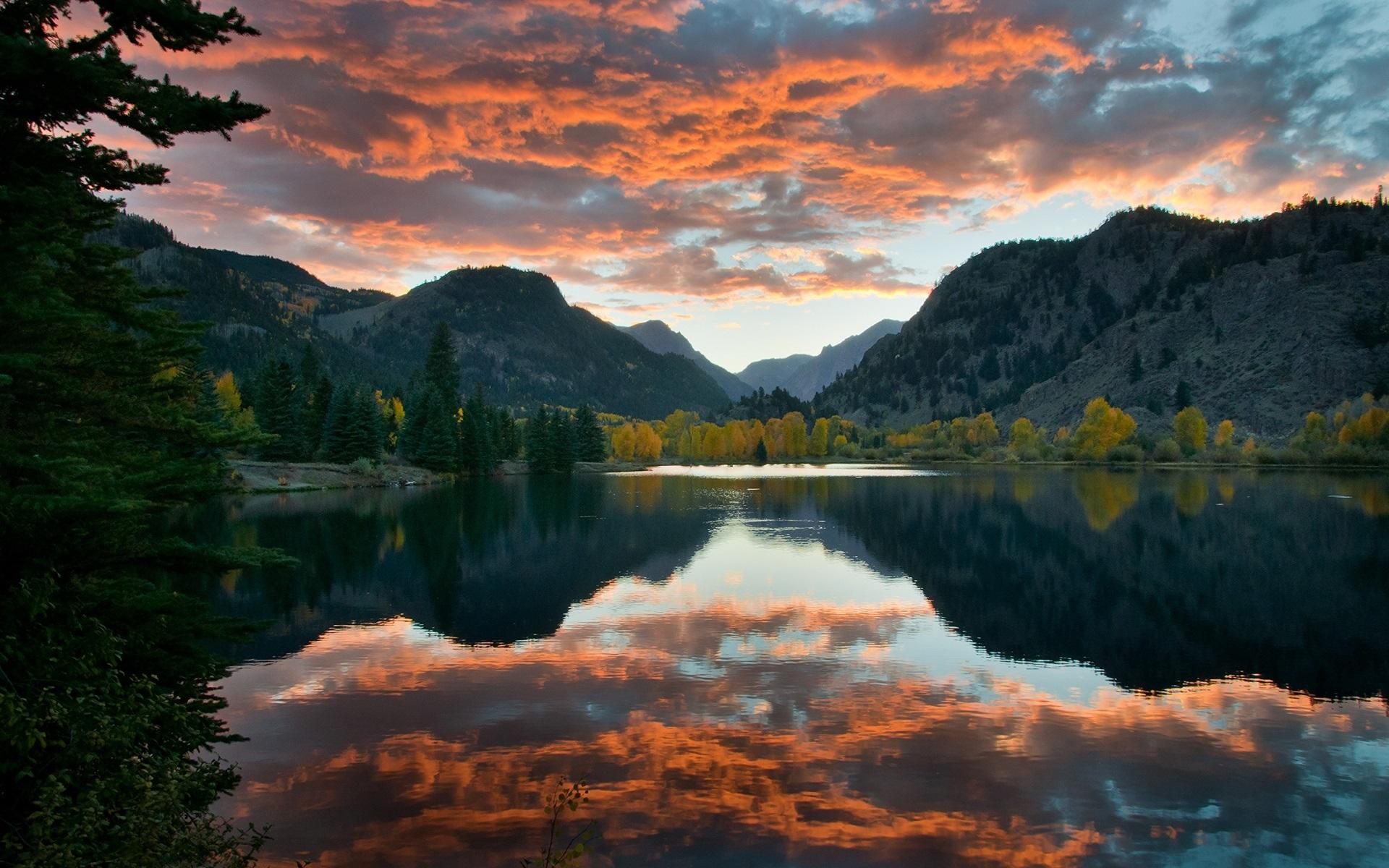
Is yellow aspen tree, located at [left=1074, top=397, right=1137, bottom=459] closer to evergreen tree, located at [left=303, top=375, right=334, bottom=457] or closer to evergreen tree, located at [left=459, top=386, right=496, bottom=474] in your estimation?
evergreen tree, located at [left=459, top=386, right=496, bottom=474]

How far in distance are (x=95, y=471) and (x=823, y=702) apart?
50.3ft

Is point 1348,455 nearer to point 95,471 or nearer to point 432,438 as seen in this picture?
point 432,438

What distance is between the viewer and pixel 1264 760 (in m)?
15.8

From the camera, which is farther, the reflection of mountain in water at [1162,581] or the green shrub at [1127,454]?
the green shrub at [1127,454]

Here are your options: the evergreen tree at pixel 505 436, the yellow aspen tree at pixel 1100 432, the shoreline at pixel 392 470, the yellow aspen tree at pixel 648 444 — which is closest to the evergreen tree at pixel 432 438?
the shoreline at pixel 392 470

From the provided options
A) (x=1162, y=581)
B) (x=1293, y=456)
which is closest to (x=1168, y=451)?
(x=1293, y=456)

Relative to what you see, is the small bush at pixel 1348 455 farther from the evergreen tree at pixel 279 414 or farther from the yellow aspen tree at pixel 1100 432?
the evergreen tree at pixel 279 414

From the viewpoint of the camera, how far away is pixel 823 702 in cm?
1934

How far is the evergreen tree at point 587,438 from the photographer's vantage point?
161 m

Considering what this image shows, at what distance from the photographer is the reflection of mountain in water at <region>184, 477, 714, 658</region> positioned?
1144 inches

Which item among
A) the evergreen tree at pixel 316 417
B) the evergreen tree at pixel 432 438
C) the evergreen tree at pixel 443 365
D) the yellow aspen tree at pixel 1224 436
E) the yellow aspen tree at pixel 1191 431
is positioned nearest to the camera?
the evergreen tree at pixel 316 417

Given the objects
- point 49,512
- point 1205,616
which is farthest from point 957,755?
point 1205,616

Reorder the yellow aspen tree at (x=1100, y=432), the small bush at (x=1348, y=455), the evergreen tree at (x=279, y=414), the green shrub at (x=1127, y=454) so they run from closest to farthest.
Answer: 1. the evergreen tree at (x=279, y=414)
2. the small bush at (x=1348, y=455)
3. the green shrub at (x=1127, y=454)
4. the yellow aspen tree at (x=1100, y=432)

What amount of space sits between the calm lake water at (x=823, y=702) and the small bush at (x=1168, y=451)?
120 metres
